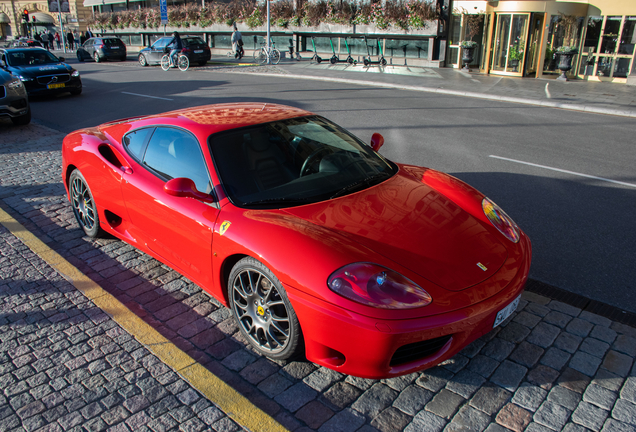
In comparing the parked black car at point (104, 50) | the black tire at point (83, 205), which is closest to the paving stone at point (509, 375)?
the black tire at point (83, 205)

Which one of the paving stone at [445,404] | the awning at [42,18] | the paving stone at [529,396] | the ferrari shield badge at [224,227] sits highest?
the awning at [42,18]

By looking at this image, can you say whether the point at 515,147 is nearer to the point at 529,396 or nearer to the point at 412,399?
the point at 529,396

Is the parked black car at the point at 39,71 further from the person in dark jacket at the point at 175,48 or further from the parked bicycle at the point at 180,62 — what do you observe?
the person in dark jacket at the point at 175,48

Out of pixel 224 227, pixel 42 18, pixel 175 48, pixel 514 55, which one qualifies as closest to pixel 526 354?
pixel 224 227

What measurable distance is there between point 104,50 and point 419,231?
33.1 meters

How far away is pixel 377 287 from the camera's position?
8.63ft

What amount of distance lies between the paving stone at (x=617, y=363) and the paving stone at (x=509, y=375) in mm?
518

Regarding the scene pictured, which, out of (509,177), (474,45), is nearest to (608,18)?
(474,45)

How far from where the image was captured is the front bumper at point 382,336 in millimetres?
2531

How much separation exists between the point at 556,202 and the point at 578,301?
2.38 m

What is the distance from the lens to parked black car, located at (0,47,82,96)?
1409 cm

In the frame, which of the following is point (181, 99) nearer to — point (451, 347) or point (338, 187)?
point (338, 187)

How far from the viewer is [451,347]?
268 cm

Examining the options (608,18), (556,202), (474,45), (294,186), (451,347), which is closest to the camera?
(451,347)
